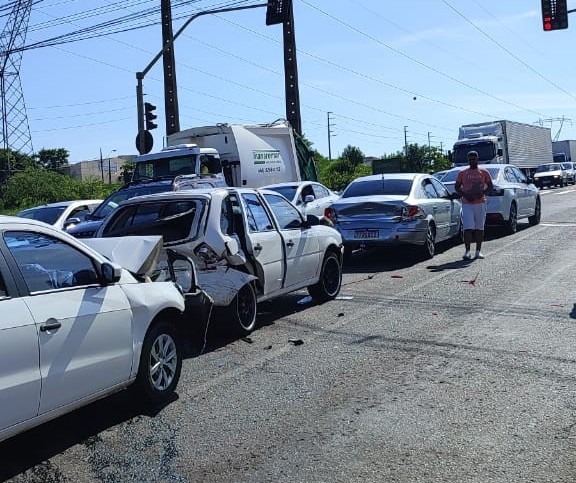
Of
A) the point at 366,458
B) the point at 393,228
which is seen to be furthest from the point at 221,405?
the point at 393,228

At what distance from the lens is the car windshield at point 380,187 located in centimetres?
1465

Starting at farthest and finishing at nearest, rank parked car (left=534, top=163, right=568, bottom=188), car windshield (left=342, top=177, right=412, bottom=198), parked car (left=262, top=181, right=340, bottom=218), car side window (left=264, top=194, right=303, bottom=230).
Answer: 1. parked car (left=534, top=163, right=568, bottom=188)
2. parked car (left=262, top=181, right=340, bottom=218)
3. car windshield (left=342, top=177, right=412, bottom=198)
4. car side window (left=264, top=194, right=303, bottom=230)

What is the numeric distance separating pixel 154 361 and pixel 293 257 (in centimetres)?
375

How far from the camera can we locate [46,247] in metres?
5.19

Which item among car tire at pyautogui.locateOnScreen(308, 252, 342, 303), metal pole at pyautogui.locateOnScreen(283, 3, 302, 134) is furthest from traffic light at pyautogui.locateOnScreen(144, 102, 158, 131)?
car tire at pyautogui.locateOnScreen(308, 252, 342, 303)

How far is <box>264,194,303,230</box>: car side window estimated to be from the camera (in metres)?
9.74

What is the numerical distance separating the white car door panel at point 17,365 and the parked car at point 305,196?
11.3 meters

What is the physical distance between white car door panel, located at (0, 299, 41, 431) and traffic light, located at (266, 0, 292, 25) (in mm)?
16368

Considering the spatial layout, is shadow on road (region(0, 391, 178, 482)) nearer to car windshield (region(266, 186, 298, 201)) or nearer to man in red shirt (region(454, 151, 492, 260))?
man in red shirt (region(454, 151, 492, 260))

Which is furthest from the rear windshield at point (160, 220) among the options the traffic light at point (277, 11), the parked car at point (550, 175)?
the parked car at point (550, 175)

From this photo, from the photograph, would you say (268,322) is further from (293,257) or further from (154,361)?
(154,361)

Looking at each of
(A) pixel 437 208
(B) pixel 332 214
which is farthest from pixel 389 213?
(A) pixel 437 208

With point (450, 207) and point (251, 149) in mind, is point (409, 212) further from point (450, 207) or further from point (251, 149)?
point (251, 149)

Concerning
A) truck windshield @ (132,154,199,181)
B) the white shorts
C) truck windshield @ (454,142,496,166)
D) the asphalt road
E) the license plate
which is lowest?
the asphalt road
